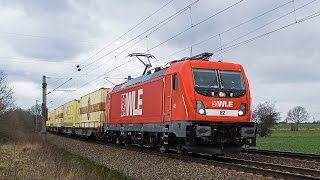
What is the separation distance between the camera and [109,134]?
2961 centimetres

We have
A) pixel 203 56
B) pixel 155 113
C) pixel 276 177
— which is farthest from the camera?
pixel 155 113

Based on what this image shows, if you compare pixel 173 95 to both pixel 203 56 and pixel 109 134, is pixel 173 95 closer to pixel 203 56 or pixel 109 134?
pixel 203 56

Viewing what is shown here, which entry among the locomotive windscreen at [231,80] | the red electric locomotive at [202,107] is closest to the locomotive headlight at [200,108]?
the red electric locomotive at [202,107]

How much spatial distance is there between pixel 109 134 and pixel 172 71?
42.8 feet

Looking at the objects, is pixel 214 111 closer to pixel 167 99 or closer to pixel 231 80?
pixel 231 80

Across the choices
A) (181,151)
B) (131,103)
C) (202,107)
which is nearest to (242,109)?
(202,107)

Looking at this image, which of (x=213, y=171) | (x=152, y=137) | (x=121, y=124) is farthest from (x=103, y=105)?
(x=213, y=171)

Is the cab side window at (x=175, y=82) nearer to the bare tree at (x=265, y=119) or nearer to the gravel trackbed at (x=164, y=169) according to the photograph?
the gravel trackbed at (x=164, y=169)

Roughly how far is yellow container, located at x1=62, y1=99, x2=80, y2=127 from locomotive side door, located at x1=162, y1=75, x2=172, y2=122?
27.5 metres

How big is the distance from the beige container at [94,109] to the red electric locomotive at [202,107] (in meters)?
14.1

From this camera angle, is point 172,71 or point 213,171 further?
point 172,71

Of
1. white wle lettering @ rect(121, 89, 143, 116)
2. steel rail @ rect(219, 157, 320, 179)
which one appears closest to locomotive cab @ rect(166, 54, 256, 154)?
steel rail @ rect(219, 157, 320, 179)

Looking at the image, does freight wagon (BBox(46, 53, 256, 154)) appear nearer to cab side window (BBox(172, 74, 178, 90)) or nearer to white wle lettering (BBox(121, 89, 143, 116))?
cab side window (BBox(172, 74, 178, 90))

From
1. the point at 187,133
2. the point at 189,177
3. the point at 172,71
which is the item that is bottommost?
the point at 189,177
